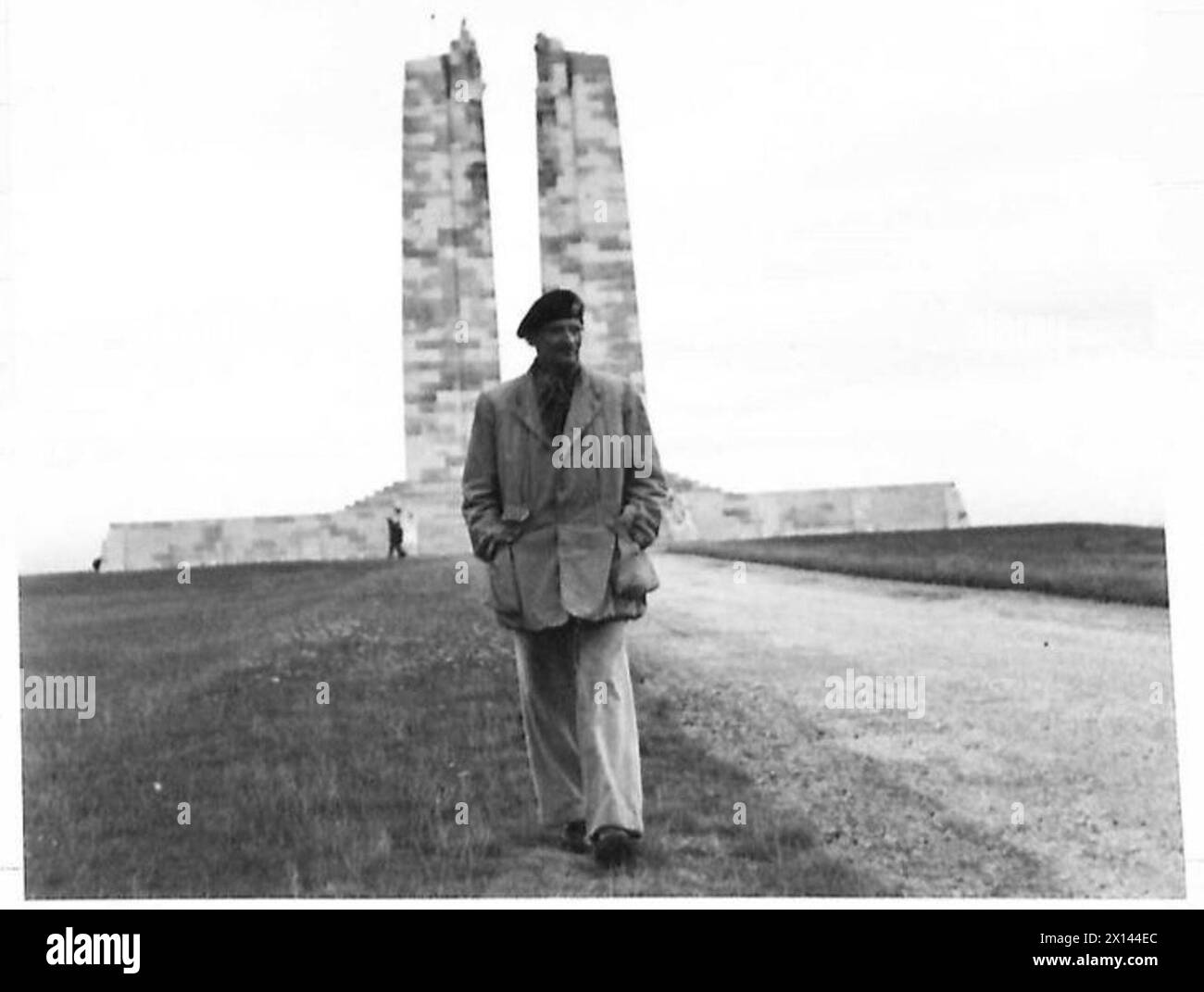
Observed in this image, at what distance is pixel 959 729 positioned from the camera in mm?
6922

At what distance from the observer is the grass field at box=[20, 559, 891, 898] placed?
663 cm

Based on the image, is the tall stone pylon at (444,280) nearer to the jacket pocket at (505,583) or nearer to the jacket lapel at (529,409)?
the jacket lapel at (529,409)

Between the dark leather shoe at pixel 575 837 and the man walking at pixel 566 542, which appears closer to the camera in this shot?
the man walking at pixel 566 542

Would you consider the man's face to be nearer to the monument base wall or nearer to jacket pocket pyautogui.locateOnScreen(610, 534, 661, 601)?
jacket pocket pyautogui.locateOnScreen(610, 534, 661, 601)

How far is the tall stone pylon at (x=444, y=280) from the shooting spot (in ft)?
32.9

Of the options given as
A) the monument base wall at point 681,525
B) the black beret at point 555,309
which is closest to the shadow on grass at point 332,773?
the monument base wall at point 681,525

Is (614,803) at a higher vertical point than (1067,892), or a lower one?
higher

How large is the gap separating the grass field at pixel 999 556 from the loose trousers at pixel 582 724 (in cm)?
191

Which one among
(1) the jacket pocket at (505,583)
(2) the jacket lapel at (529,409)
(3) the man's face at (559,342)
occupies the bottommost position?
(1) the jacket pocket at (505,583)
